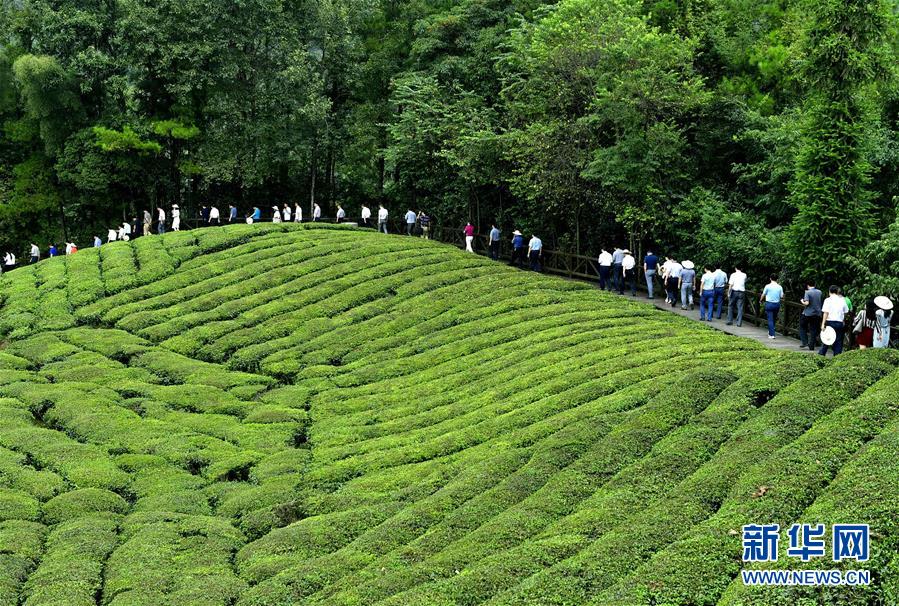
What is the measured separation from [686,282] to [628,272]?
164 inches

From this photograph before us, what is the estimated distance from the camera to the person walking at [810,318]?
28.5 m

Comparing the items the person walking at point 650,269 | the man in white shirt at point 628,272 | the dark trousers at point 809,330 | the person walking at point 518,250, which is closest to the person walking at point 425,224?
the person walking at point 518,250

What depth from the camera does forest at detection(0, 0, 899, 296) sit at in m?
32.5

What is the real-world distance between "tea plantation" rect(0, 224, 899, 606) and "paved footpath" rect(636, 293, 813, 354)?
1.68 meters

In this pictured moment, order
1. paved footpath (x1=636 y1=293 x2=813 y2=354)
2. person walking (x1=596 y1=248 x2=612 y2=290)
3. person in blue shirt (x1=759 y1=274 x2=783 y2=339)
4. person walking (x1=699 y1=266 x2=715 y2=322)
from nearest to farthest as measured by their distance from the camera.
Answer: paved footpath (x1=636 y1=293 x2=813 y2=354) → person in blue shirt (x1=759 y1=274 x2=783 y2=339) → person walking (x1=699 y1=266 x2=715 y2=322) → person walking (x1=596 y1=248 x2=612 y2=290)

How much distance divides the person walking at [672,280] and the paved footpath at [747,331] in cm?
34

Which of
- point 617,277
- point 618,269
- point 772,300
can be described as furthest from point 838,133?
point 617,277

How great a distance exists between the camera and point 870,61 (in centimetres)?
3177

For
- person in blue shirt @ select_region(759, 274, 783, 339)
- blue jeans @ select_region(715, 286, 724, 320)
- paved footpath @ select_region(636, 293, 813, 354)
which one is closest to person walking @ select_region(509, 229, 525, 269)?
paved footpath @ select_region(636, 293, 813, 354)

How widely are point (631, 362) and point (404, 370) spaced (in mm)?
8755

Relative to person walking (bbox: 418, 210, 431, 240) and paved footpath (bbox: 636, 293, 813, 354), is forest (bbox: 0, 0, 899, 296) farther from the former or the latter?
paved footpath (bbox: 636, 293, 813, 354)

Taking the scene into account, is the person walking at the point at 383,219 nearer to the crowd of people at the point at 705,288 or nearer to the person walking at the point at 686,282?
the crowd of people at the point at 705,288

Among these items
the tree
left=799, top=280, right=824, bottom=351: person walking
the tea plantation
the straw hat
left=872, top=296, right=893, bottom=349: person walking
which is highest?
the tree

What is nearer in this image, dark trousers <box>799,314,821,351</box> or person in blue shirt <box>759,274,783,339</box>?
dark trousers <box>799,314,821,351</box>
